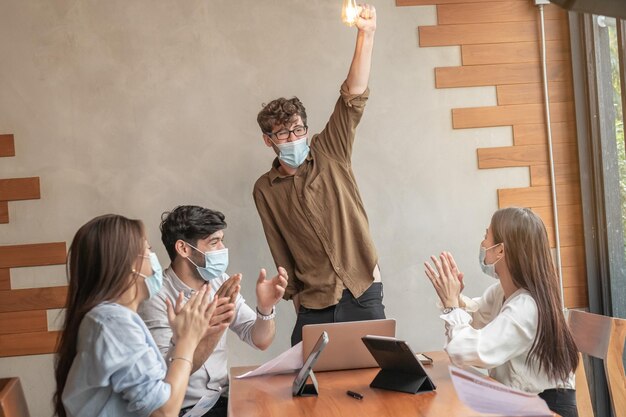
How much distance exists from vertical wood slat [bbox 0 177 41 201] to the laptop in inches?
76.6

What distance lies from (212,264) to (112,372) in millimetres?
1184

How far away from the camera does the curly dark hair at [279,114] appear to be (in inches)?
143

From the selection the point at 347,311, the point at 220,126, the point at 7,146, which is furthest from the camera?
the point at 220,126

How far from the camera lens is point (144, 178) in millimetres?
4191

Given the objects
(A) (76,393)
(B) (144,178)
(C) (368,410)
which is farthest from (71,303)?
(B) (144,178)

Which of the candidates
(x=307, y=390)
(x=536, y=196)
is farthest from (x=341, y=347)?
(x=536, y=196)

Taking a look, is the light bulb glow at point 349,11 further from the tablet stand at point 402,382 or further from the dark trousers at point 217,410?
the dark trousers at point 217,410

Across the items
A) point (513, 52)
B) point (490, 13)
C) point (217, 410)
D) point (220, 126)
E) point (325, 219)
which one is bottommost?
point (217, 410)

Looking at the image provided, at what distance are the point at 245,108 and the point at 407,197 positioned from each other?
3.21ft

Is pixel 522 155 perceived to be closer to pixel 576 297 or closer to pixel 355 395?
pixel 576 297

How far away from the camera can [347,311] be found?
360 cm

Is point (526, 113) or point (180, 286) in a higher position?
point (526, 113)

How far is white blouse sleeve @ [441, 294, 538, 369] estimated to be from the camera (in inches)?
106

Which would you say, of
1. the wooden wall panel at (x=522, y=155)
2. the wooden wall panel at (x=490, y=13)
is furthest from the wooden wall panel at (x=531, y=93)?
the wooden wall panel at (x=490, y=13)
